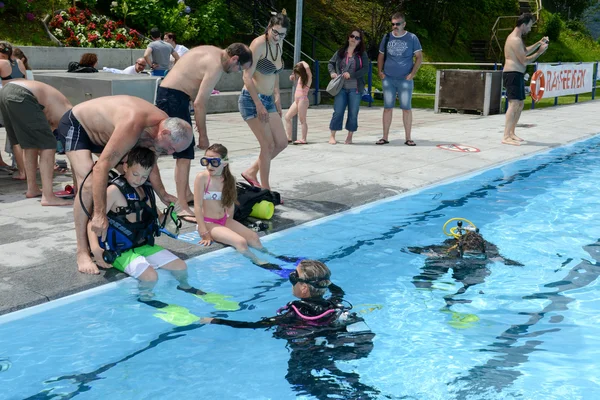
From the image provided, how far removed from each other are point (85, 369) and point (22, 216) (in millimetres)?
3143

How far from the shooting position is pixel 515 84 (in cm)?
1208

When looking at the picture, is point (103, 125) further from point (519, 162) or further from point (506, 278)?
point (519, 162)

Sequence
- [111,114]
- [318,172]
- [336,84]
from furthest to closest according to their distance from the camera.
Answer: [336,84] < [318,172] < [111,114]

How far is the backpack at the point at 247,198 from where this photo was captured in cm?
704

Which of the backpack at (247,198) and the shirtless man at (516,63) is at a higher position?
the shirtless man at (516,63)

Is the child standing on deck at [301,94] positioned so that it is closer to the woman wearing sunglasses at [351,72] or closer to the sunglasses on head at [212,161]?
the woman wearing sunglasses at [351,72]

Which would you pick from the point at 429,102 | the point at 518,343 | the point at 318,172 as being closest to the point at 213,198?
the point at 518,343

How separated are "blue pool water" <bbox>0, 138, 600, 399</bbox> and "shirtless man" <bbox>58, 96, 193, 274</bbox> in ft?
1.89

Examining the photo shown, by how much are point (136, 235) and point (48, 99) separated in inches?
115

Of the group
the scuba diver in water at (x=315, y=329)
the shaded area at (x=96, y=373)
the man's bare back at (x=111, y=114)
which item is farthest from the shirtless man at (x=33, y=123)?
the scuba diver in water at (x=315, y=329)

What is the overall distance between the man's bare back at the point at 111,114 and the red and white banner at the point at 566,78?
15590mm

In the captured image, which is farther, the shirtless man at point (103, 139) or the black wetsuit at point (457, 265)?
the black wetsuit at point (457, 265)

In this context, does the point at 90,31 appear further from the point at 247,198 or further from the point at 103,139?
the point at 103,139

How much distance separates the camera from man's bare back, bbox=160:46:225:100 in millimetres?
6863
